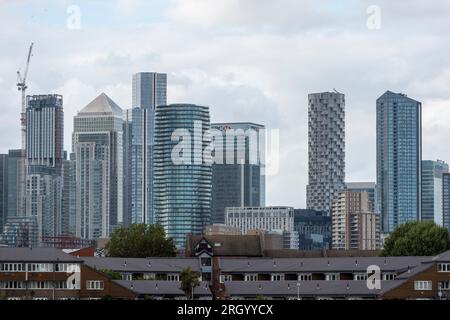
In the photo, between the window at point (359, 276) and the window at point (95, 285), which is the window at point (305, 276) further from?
the window at point (95, 285)

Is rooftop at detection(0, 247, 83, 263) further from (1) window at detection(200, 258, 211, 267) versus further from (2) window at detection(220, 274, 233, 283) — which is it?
(1) window at detection(200, 258, 211, 267)

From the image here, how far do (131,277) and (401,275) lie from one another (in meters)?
35.9

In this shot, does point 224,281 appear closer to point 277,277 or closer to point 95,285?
point 277,277

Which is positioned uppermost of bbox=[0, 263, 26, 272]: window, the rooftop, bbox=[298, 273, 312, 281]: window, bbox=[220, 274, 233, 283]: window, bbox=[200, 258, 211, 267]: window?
the rooftop

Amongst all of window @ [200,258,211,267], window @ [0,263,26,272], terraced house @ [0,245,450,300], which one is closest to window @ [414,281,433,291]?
terraced house @ [0,245,450,300]

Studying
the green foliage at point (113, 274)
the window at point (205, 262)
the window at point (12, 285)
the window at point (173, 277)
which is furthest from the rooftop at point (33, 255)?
the window at point (205, 262)

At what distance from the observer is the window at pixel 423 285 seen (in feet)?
476

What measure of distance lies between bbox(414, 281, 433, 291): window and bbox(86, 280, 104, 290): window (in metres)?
→ 31.5

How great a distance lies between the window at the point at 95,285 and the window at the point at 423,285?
103 ft

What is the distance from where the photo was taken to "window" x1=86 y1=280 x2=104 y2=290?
14475 cm

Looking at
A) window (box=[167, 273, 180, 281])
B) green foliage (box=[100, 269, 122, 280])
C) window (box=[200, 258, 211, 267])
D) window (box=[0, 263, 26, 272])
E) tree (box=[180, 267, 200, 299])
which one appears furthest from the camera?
window (box=[200, 258, 211, 267])

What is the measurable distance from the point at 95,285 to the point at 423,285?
33.1 metres

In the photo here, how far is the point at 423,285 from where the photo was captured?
146000 millimetres
